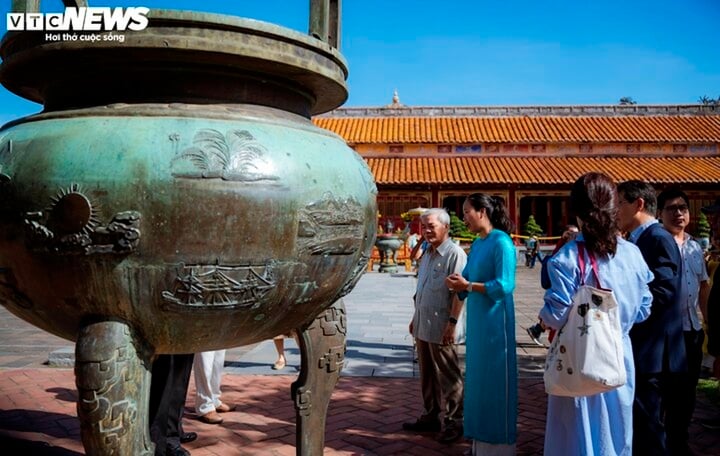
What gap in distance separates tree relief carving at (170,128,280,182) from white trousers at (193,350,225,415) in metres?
2.12

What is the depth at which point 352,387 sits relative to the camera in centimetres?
438

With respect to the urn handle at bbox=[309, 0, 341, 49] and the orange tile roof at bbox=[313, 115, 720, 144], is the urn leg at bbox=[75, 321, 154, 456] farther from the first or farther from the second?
the orange tile roof at bbox=[313, 115, 720, 144]

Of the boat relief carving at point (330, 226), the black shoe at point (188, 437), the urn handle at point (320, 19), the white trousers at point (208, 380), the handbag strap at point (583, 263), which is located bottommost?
the black shoe at point (188, 437)

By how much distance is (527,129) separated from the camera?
77.0ft

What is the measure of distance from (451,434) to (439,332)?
2.00 ft

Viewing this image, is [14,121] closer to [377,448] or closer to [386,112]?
[377,448]

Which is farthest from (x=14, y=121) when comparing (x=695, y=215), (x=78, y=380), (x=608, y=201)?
(x=695, y=215)

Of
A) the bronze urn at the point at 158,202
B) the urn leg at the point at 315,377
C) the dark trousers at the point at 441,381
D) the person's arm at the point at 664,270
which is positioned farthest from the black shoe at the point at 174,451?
the person's arm at the point at 664,270

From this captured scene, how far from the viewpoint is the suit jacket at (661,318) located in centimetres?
267

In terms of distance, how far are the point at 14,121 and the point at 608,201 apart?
2235 millimetres

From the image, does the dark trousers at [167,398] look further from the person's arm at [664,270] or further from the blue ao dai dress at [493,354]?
the person's arm at [664,270]

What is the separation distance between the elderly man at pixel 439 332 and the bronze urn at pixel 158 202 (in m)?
1.50

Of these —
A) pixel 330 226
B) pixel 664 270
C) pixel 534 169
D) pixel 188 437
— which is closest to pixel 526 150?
pixel 534 169

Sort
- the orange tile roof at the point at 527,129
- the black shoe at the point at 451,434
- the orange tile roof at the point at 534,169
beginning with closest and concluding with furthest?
the black shoe at the point at 451,434, the orange tile roof at the point at 534,169, the orange tile roof at the point at 527,129
